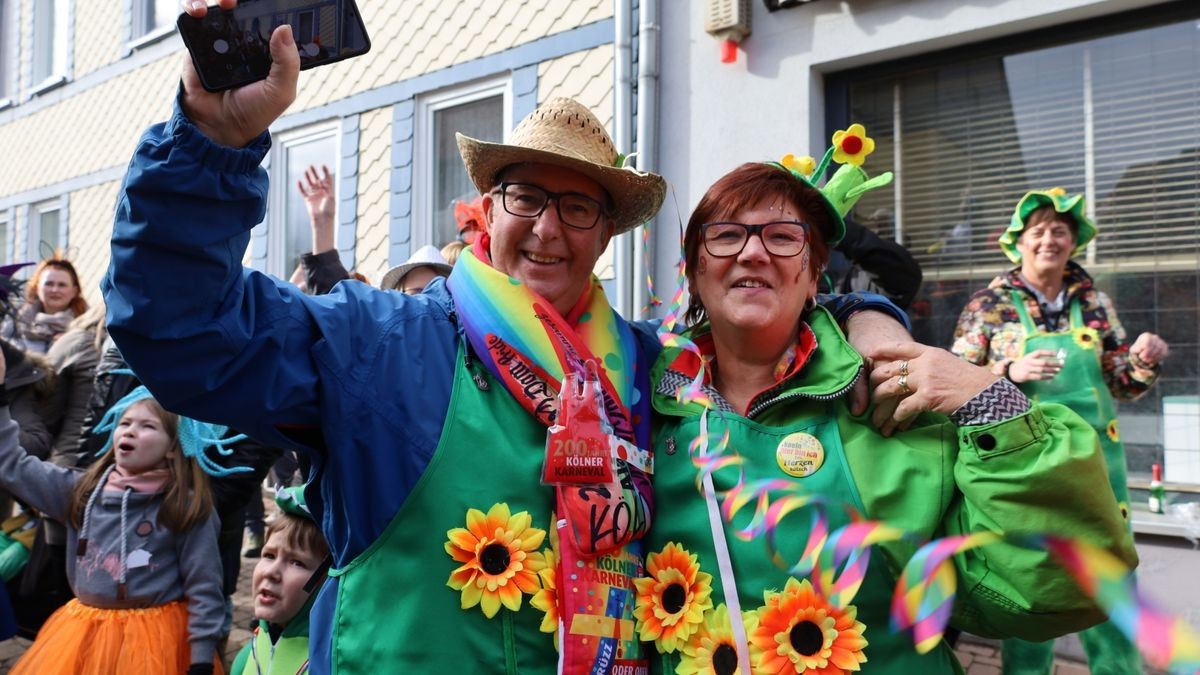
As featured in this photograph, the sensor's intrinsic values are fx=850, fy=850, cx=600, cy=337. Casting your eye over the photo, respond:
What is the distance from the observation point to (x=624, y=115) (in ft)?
18.5

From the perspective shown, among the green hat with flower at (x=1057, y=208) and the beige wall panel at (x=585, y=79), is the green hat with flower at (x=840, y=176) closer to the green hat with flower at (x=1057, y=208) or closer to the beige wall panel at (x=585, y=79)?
the green hat with flower at (x=1057, y=208)

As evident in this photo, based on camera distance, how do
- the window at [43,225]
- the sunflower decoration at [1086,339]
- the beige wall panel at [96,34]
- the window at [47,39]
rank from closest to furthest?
the sunflower decoration at [1086,339]
the beige wall panel at [96,34]
the window at [43,225]
the window at [47,39]

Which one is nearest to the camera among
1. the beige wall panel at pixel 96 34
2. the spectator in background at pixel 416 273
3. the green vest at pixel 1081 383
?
the green vest at pixel 1081 383

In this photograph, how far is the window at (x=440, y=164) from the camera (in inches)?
272

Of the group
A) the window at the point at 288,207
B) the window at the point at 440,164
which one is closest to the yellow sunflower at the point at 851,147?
the window at the point at 440,164

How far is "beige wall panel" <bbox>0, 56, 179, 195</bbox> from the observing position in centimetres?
885

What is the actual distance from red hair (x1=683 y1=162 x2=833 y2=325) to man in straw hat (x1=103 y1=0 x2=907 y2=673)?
0.34 metres

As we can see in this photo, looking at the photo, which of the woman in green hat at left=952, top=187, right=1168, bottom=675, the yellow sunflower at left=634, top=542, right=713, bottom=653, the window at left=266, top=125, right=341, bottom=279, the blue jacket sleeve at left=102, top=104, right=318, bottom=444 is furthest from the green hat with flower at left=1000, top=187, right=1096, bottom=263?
the window at left=266, top=125, right=341, bottom=279

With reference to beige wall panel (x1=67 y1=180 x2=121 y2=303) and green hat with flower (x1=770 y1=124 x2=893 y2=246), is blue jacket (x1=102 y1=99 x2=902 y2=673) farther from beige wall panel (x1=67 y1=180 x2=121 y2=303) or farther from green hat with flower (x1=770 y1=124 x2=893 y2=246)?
beige wall panel (x1=67 y1=180 x2=121 y2=303)

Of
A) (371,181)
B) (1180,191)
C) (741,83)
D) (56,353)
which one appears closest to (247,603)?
(56,353)

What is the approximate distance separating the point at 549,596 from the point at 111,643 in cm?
204

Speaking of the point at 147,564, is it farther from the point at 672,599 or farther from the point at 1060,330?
the point at 1060,330

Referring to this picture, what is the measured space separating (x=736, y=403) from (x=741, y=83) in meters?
3.89

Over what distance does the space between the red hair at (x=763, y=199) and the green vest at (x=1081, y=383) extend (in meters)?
1.94
